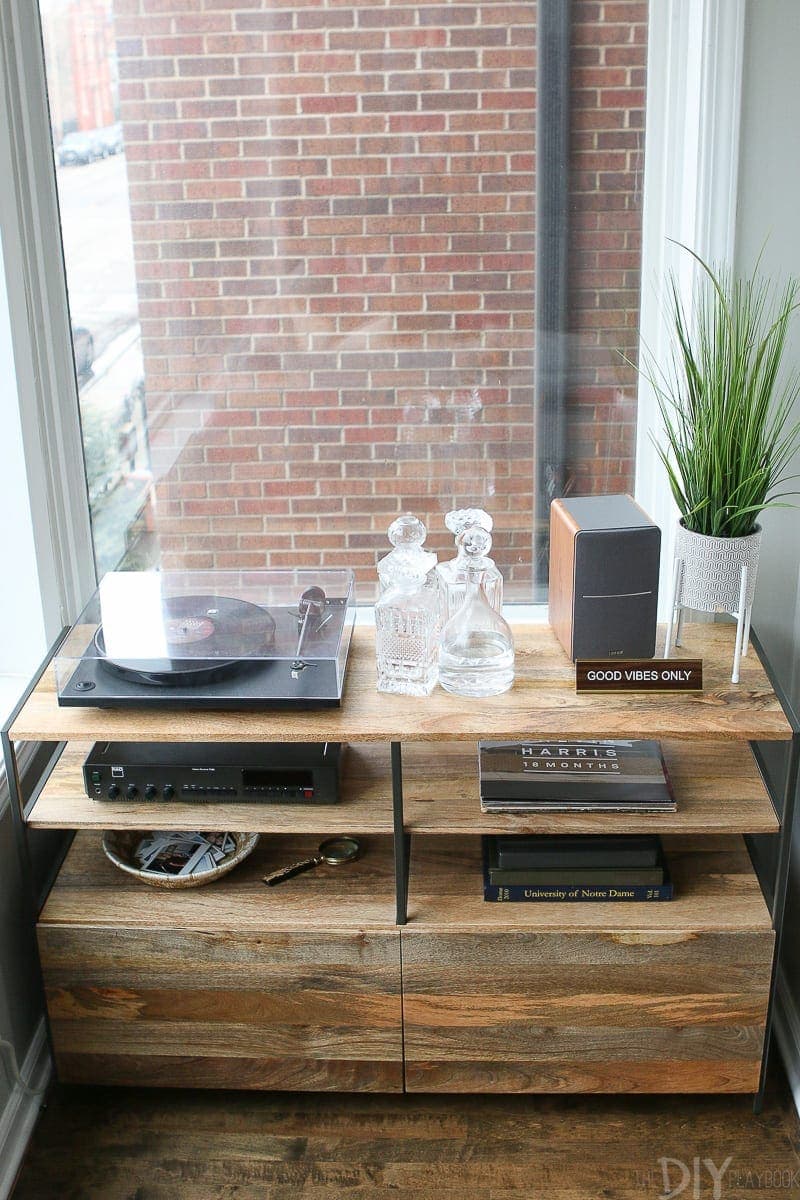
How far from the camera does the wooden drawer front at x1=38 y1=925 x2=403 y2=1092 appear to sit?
1.89m

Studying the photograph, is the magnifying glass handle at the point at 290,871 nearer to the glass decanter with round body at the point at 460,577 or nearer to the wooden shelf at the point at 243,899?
the wooden shelf at the point at 243,899

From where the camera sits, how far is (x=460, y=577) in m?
1.93

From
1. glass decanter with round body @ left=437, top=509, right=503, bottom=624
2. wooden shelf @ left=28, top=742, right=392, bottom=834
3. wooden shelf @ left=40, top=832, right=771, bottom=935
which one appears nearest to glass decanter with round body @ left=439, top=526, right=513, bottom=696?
glass decanter with round body @ left=437, top=509, right=503, bottom=624

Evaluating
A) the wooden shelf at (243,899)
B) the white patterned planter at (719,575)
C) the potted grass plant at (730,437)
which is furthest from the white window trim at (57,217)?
the wooden shelf at (243,899)

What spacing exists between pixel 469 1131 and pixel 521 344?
1.36m

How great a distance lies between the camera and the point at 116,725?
1805 mm

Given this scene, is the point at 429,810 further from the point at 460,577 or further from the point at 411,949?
the point at 460,577

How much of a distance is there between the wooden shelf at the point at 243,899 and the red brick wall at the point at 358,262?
24.5 inches

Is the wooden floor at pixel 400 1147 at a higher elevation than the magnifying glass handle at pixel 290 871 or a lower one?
lower

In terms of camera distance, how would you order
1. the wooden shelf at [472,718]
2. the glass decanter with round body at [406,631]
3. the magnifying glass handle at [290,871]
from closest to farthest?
the wooden shelf at [472,718], the glass decanter with round body at [406,631], the magnifying glass handle at [290,871]

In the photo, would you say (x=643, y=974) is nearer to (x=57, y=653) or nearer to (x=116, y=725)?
(x=116, y=725)

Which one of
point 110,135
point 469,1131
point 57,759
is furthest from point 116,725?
point 110,135

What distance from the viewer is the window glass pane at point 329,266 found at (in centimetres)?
202

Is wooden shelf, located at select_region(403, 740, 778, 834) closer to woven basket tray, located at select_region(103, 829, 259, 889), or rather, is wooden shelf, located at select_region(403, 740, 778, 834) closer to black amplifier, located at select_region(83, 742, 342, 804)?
black amplifier, located at select_region(83, 742, 342, 804)
